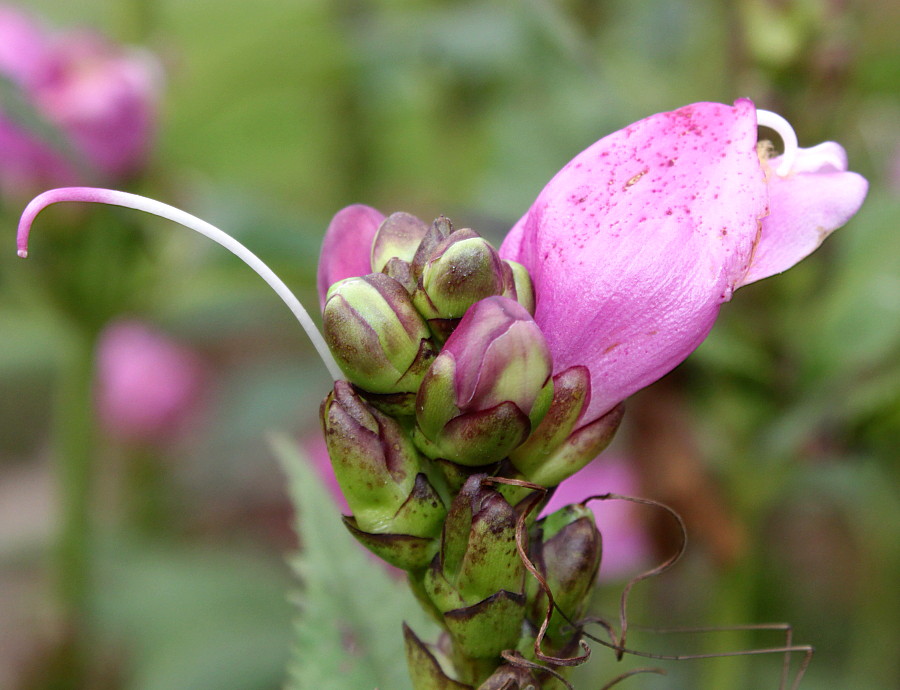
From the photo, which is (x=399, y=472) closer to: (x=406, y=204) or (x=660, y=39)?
(x=660, y=39)

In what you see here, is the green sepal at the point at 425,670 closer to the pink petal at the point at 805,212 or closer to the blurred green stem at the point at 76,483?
the pink petal at the point at 805,212

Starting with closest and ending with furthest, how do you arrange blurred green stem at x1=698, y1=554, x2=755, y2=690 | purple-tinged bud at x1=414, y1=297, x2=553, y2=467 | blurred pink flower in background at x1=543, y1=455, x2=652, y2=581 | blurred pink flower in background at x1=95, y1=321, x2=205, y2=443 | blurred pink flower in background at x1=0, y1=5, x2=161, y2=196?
1. purple-tinged bud at x1=414, y1=297, x2=553, y2=467
2. blurred green stem at x1=698, y1=554, x2=755, y2=690
3. blurred pink flower in background at x1=0, y1=5, x2=161, y2=196
4. blurred pink flower in background at x1=543, y1=455, x2=652, y2=581
5. blurred pink flower in background at x1=95, y1=321, x2=205, y2=443

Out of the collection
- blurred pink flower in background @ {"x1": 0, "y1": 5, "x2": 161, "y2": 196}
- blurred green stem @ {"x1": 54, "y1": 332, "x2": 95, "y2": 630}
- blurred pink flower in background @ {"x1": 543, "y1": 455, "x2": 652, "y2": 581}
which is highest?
blurred pink flower in background @ {"x1": 0, "y1": 5, "x2": 161, "y2": 196}

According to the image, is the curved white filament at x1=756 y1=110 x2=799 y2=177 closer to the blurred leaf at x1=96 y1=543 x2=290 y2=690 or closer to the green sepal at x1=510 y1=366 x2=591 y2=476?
the green sepal at x1=510 y1=366 x2=591 y2=476

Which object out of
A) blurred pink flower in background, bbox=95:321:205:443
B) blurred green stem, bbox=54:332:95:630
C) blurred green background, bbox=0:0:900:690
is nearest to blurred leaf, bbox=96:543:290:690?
blurred green background, bbox=0:0:900:690

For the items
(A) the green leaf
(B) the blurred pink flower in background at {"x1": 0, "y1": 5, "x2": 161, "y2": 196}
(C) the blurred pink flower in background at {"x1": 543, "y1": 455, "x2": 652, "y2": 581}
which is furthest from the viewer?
(C) the blurred pink flower in background at {"x1": 543, "y1": 455, "x2": 652, "y2": 581}

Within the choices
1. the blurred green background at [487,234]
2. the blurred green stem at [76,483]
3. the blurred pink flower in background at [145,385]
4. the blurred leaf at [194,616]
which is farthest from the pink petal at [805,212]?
the blurred pink flower in background at [145,385]

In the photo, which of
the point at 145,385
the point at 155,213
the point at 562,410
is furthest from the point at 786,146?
the point at 145,385

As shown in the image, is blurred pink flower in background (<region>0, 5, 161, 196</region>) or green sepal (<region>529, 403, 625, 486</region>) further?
blurred pink flower in background (<region>0, 5, 161, 196</region>)

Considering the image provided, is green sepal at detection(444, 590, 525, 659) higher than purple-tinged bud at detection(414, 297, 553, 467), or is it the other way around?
purple-tinged bud at detection(414, 297, 553, 467)
